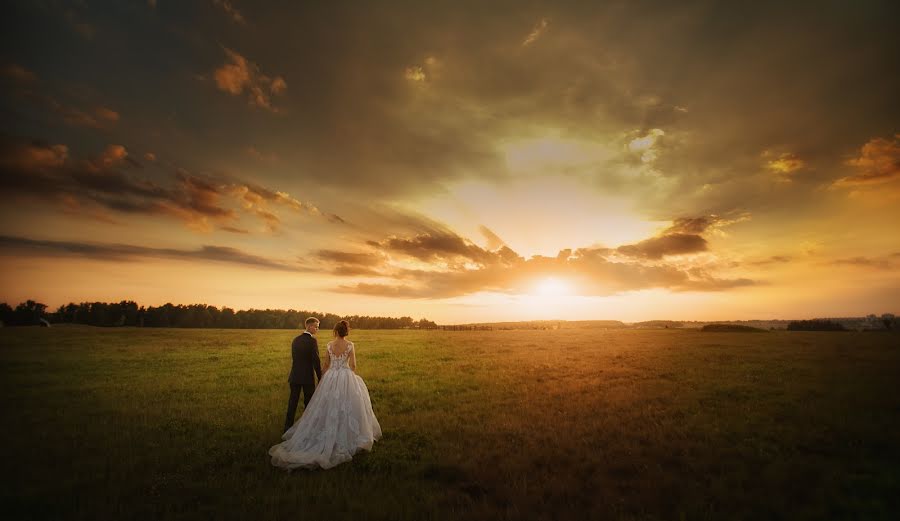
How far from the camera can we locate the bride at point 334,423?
10.3m

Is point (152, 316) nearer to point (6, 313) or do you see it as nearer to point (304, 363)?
point (6, 313)

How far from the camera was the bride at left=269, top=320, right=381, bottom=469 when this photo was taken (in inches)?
407

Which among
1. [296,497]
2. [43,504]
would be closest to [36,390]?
[43,504]

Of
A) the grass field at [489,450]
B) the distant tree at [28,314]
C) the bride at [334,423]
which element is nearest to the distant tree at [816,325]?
the grass field at [489,450]

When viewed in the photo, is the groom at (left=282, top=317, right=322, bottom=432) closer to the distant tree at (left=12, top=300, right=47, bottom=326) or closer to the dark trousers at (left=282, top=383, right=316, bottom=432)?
the dark trousers at (left=282, top=383, right=316, bottom=432)

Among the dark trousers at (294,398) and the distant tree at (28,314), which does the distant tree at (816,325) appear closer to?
the dark trousers at (294,398)

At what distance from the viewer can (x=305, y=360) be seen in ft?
42.5

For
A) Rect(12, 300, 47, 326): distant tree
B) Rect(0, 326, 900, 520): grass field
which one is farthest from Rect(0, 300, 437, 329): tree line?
Rect(0, 326, 900, 520): grass field

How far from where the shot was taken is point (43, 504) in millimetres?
8125

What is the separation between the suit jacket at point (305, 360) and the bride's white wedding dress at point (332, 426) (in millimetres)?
989

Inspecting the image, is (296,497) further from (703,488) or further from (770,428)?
(770,428)

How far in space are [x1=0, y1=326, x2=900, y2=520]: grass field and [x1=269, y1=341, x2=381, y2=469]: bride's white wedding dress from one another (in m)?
0.41

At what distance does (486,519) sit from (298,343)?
8188 mm

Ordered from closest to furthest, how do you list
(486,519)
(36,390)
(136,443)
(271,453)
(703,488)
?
(486,519) < (703,488) < (271,453) < (136,443) < (36,390)
